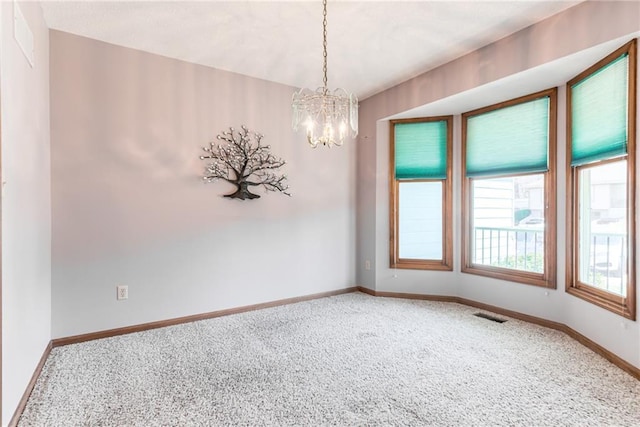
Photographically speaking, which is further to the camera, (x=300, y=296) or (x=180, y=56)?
(x=300, y=296)

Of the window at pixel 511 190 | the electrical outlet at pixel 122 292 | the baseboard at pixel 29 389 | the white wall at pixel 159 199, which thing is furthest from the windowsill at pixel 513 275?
the baseboard at pixel 29 389

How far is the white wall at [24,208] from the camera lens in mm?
1733

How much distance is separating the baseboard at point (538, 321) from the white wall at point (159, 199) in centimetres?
104

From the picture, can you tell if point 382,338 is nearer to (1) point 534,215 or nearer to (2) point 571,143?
(1) point 534,215

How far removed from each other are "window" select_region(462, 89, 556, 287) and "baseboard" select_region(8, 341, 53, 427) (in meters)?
3.96

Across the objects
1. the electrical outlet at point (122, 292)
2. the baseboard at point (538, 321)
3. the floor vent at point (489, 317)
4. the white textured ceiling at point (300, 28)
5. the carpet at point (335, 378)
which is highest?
the white textured ceiling at point (300, 28)

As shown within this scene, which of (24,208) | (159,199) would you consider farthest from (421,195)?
(24,208)

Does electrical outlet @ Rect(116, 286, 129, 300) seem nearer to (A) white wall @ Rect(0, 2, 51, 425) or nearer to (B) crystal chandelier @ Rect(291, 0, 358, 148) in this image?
(A) white wall @ Rect(0, 2, 51, 425)

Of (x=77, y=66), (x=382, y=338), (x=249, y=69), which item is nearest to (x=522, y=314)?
(x=382, y=338)

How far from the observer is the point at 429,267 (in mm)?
4238

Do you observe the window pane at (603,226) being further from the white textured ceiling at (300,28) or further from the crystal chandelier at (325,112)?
the crystal chandelier at (325,112)

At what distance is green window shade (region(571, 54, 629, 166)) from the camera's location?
248cm

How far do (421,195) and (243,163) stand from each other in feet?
7.17

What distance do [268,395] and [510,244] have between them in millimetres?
2961
